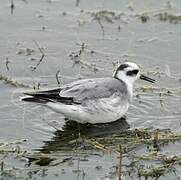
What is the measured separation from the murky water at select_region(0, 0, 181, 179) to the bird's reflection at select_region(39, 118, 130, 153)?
0.28 feet

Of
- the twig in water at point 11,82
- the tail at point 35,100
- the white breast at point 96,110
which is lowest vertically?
the white breast at point 96,110

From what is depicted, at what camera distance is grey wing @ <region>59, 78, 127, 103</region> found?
10023mm

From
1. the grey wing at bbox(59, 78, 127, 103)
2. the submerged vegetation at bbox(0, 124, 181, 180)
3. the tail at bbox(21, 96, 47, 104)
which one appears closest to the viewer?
the submerged vegetation at bbox(0, 124, 181, 180)

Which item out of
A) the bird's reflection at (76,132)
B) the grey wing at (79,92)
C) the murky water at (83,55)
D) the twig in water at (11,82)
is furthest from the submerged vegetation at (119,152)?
the twig in water at (11,82)

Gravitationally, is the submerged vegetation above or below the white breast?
below

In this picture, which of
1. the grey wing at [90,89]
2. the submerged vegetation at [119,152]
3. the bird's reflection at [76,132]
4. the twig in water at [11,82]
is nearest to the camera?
the submerged vegetation at [119,152]

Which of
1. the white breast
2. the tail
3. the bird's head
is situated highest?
the bird's head

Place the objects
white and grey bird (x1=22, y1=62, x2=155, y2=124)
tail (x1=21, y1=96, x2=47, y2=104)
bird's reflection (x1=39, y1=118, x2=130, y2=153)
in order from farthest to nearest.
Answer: white and grey bird (x1=22, y1=62, x2=155, y2=124)
tail (x1=21, y1=96, x2=47, y2=104)
bird's reflection (x1=39, y1=118, x2=130, y2=153)

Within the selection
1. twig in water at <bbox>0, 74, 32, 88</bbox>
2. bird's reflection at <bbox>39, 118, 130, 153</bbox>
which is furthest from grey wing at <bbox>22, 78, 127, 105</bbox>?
twig in water at <bbox>0, 74, 32, 88</bbox>

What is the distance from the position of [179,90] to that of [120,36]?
2.31m

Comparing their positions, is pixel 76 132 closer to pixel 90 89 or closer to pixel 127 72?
pixel 90 89

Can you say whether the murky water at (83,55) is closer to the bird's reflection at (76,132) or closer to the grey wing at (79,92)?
the bird's reflection at (76,132)

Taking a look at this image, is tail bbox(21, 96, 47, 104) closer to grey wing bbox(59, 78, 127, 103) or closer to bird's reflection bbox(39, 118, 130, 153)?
grey wing bbox(59, 78, 127, 103)

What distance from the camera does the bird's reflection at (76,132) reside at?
946 cm
